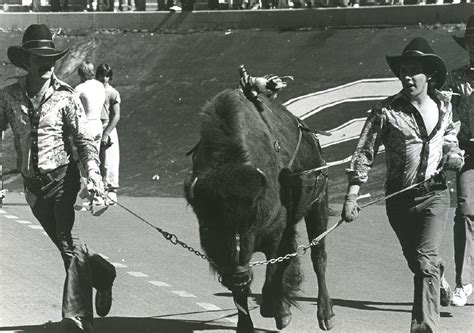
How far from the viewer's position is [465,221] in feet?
37.4

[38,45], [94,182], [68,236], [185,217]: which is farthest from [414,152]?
[185,217]

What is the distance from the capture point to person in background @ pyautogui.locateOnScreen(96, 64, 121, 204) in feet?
60.6

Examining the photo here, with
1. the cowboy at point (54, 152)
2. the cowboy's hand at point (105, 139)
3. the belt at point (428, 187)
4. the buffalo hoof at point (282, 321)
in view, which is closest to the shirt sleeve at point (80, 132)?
the cowboy at point (54, 152)

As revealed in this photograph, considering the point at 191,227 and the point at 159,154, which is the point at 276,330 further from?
the point at 159,154

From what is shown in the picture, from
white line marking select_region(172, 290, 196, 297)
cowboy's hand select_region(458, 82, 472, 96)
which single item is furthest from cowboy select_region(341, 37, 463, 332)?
white line marking select_region(172, 290, 196, 297)

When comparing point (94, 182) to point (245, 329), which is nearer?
point (245, 329)

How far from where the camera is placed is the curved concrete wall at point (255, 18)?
83.8 ft

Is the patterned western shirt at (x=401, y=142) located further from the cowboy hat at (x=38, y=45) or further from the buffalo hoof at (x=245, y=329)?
the cowboy hat at (x=38, y=45)

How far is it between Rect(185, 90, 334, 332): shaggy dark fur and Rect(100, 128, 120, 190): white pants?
7968 mm

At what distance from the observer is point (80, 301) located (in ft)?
31.4

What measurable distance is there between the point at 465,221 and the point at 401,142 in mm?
2100

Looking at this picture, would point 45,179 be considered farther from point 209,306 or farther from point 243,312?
point 209,306

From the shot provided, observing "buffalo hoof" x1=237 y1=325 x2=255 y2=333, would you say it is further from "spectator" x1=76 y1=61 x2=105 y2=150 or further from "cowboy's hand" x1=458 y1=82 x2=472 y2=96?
"spectator" x1=76 y1=61 x2=105 y2=150

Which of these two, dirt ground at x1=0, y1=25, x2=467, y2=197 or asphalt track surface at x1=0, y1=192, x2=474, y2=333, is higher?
asphalt track surface at x1=0, y1=192, x2=474, y2=333
